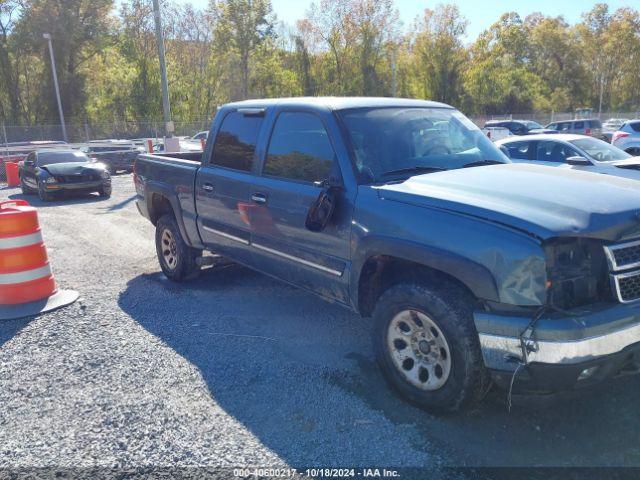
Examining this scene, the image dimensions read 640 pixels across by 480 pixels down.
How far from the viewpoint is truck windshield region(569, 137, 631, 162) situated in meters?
10.9

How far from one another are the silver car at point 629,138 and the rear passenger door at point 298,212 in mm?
15444

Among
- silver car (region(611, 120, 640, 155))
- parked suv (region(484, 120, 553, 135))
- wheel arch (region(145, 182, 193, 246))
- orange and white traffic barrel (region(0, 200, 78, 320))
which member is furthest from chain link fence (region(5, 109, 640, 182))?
orange and white traffic barrel (region(0, 200, 78, 320))

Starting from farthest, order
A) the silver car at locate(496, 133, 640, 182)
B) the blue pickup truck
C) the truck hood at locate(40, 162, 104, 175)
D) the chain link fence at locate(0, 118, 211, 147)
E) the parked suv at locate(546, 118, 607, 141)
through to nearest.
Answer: the chain link fence at locate(0, 118, 211, 147)
the parked suv at locate(546, 118, 607, 141)
the truck hood at locate(40, 162, 104, 175)
the silver car at locate(496, 133, 640, 182)
the blue pickup truck

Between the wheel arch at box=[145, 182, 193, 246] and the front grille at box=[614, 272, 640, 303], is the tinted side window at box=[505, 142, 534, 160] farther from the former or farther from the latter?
the front grille at box=[614, 272, 640, 303]

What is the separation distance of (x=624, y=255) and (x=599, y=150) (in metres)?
9.04

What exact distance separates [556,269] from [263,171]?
102 inches

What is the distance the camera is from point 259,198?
4.67 meters

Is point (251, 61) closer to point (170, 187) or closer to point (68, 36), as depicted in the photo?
point (68, 36)

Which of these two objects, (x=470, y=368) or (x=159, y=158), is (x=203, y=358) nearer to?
(x=470, y=368)

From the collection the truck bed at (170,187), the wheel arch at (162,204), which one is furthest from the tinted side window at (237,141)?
the wheel arch at (162,204)

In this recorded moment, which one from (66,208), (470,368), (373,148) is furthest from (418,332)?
(66,208)

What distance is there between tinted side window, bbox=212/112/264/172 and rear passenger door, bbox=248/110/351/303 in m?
0.28

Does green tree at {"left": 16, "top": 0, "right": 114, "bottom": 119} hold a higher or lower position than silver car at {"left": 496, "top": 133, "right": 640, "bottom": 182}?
higher

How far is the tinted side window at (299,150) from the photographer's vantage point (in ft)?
13.8
